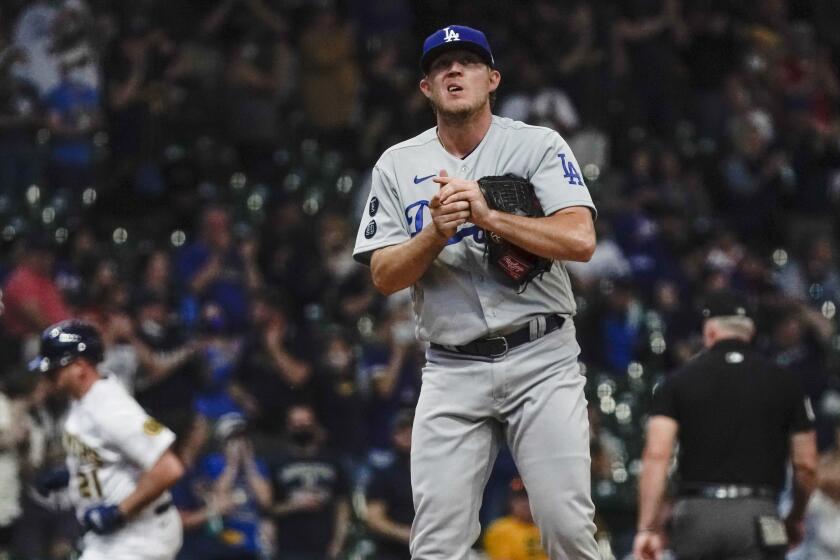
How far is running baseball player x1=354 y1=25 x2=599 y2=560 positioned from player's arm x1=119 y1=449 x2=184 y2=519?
211 cm

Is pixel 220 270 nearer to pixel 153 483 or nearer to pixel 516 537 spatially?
pixel 516 537

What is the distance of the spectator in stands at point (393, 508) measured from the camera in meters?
10.4

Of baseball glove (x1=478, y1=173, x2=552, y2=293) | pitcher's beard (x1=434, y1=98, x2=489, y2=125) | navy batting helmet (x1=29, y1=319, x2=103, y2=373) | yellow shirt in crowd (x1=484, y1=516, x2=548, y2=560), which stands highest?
pitcher's beard (x1=434, y1=98, x2=489, y2=125)

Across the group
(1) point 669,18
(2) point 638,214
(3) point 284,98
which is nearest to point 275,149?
(3) point 284,98

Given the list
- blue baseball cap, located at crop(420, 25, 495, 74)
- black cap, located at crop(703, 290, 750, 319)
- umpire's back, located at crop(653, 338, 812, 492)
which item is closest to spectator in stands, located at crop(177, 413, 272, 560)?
umpire's back, located at crop(653, 338, 812, 492)

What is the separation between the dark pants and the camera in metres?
6.88

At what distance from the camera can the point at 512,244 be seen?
17.5 ft

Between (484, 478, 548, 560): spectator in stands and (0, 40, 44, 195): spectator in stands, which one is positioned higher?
(0, 40, 44, 195): spectator in stands

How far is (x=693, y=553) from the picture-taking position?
6949mm

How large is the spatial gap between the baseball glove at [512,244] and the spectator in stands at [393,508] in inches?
203

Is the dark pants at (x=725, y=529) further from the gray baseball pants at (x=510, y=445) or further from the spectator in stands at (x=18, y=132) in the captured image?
the spectator in stands at (x=18, y=132)

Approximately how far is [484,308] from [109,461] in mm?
2718

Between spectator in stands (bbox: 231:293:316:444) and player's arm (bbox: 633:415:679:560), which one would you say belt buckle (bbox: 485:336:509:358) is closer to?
player's arm (bbox: 633:415:679:560)

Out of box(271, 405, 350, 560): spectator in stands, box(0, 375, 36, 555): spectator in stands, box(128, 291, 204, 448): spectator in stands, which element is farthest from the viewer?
box(128, 291, 204, 448): spectator in stands
